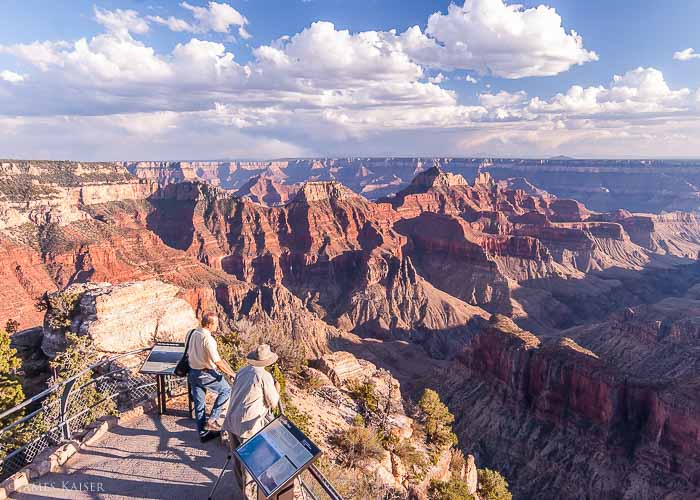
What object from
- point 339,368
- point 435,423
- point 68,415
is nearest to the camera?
point 68,415

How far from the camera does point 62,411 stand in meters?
10.7

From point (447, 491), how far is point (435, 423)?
8105 millimetres

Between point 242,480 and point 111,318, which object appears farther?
point 111,318

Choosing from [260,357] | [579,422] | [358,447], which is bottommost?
[579,422]

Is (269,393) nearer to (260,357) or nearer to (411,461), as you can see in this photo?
(260,357)

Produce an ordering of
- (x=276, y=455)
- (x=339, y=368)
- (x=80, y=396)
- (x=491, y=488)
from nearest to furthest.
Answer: (x=276, y=455)
(x=80, y=396)
(x=491, y=488)
(x=339, y=368)

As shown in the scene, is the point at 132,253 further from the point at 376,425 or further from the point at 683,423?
the point at 683,423

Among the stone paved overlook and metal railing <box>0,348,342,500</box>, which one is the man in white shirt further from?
metal railing <box>0,348,342,500</box>

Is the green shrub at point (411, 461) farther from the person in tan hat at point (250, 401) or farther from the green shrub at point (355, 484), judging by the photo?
the person in tan hat at point (250, 401)

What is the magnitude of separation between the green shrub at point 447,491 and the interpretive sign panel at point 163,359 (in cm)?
1195

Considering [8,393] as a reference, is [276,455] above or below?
above

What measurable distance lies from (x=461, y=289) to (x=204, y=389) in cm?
10630

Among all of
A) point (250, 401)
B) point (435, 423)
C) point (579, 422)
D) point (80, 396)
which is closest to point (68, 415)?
point (80, 396)

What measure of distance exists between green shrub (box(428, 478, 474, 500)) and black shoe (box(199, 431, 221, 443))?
10451 mm
